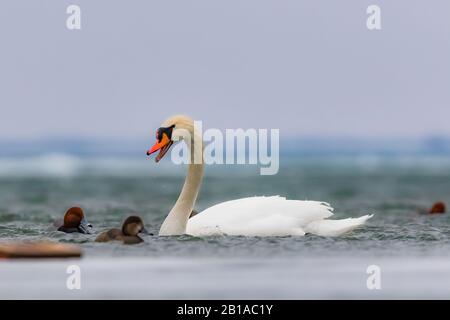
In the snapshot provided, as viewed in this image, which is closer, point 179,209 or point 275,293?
point 275,293

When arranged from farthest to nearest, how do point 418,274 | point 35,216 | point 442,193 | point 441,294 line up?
point 442,193, point 35,216, point 418,274, point 441,294

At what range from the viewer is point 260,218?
14.9 m

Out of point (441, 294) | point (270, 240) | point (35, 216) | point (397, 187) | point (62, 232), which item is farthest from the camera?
point (397, 187)

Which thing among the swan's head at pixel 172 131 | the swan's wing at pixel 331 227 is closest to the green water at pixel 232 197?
the swan's wing at pixel 331 227

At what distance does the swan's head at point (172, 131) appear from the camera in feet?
49.0

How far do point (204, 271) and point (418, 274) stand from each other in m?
1.97

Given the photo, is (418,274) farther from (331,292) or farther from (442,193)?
(442,193)

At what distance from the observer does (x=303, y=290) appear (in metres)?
11.7

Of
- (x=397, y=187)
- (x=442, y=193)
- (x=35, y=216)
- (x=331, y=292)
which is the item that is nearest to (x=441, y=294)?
(x=331, y=292)

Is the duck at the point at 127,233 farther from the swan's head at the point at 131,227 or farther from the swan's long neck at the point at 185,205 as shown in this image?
the swan's long neck at the point at 185,205

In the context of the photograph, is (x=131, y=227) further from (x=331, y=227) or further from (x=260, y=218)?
(x=331, y=227)

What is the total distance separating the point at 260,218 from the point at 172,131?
1346mm

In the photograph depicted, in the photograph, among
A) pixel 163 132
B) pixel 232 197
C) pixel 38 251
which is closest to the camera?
pixel 38 251

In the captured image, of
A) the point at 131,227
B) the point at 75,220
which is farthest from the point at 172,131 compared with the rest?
the point at 75,220
